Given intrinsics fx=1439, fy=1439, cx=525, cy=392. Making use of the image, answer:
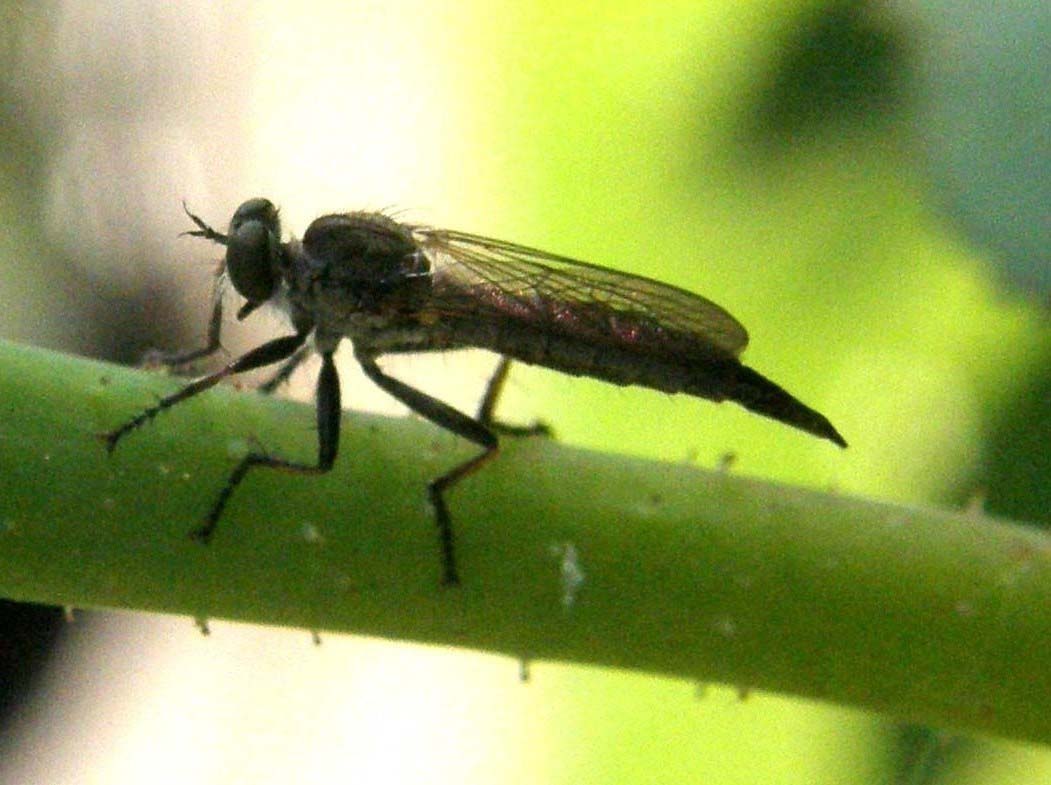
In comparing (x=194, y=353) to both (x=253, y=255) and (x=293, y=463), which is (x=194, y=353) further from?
(x=293, y=463)

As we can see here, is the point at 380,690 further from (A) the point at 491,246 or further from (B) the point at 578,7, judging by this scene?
(B) the point at 578,7

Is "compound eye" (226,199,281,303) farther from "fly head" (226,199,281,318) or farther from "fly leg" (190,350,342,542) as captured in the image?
"fly leg" (190,350,342,542)

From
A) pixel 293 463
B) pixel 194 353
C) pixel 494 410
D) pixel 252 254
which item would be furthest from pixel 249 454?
pixel 252 254

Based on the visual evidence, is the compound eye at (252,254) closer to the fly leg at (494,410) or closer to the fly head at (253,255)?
the fly head at (253,255)

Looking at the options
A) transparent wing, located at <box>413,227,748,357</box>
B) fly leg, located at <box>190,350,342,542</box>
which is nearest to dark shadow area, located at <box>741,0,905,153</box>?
transparent wing, located at <box>413,227,748,357</box>

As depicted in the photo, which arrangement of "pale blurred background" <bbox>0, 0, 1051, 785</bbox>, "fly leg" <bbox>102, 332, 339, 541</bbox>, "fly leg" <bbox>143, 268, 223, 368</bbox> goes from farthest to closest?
"fly leg" <bbox>143, 268, 223, 368</bbox> → "pale blurred background" <bbox>0, 0, 1051, 785</bbox> → "fly leg" <bbox>102, 332, 339, 541</bbox>
